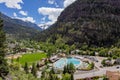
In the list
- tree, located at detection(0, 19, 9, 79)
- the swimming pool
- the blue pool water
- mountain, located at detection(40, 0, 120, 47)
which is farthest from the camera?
mountain, located at detection(40, 0, 120, 47)

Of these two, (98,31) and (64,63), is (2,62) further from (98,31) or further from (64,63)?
(98,31)

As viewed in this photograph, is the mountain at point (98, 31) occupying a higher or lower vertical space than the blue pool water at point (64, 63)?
higher

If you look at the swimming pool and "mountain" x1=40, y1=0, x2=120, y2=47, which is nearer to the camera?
the swimming pool

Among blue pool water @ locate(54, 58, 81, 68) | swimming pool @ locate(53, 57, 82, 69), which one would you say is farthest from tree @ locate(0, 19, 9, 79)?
blue pool water @ locate(54, 58, 81, 68)

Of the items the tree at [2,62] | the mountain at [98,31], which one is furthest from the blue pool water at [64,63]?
the tree at [2,62]

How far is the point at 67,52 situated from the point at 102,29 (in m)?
41.8

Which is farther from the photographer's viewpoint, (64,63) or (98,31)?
(98,31)

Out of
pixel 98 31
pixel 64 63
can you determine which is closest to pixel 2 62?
pixel 64 63

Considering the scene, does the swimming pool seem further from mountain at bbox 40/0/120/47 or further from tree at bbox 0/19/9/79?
tree at bbox 0/19/9/79

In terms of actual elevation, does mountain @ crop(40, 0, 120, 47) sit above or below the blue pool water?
above

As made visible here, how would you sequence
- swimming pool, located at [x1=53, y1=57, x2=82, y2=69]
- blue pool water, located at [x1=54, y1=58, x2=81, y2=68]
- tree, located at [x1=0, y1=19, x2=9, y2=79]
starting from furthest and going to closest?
blue pool water, located at [x1=54, y1=58, x2=81, y2=68] < swimming pool, located at [x1=53, y1=57, x2=82, y2=69] < tree, located at [x1=0, y1=19, x2=9, y2=79]

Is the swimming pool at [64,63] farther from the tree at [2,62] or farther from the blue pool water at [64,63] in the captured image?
the tree at [2,62]

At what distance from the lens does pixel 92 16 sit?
198 m

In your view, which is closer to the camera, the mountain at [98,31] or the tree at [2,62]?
the tree at [2,62]
